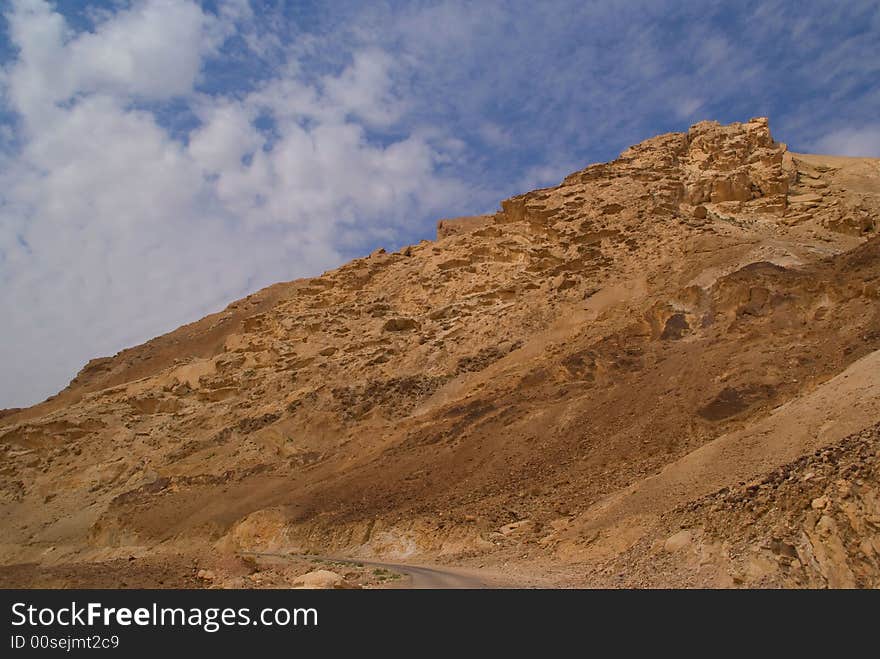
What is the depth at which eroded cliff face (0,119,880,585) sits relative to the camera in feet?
44.5

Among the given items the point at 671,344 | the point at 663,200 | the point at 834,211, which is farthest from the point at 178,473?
the point at 834,211

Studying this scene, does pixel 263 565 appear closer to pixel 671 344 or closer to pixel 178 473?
pixel 671 344

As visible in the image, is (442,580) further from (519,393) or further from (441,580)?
(519,393)

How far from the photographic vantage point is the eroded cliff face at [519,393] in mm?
13578

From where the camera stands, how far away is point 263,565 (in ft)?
33.4

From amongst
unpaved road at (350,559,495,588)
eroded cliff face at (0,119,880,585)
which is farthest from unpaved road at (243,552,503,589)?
eroded cliff face at (0,119,880,585)

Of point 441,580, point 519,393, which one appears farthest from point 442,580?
point 519,393

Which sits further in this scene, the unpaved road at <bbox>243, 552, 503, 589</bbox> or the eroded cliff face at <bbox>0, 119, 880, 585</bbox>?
the eroded cliff face at <bbox>0, 119, 880, 585</bbox>

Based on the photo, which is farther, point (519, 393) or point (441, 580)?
point (519, 393)

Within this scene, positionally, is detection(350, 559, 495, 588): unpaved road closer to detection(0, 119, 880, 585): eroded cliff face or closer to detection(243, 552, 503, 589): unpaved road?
detection(243, 552, 503, 589): unpaved road

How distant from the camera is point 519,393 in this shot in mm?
19766

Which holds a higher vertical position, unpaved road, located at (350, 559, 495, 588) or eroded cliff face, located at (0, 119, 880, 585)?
eroded cliff face, located at (0, 119, 880, 585)

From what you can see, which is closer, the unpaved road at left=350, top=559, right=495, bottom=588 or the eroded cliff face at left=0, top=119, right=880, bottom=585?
the unpaved road at left=350, top=559, right=495, bottom=588

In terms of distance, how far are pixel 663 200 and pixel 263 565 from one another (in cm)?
2411
